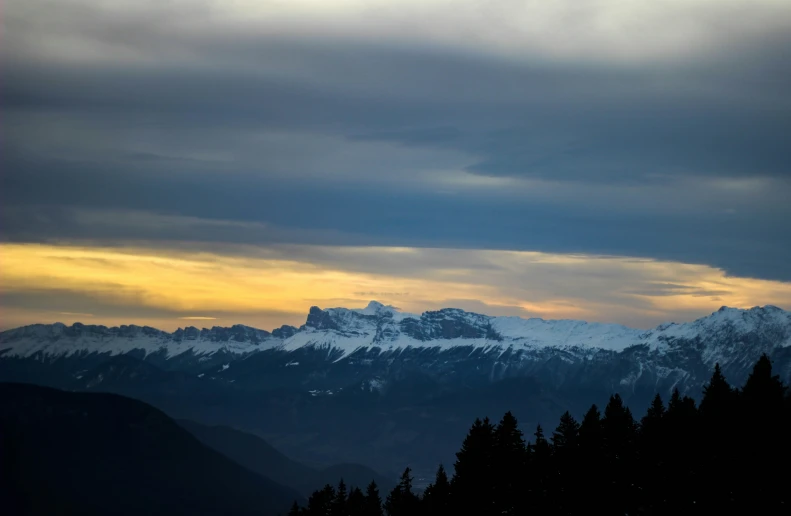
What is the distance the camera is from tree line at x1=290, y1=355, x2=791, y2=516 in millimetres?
105062

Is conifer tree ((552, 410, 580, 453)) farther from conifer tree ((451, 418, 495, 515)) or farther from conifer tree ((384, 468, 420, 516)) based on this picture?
conifer tree ((384, 468, 420, 516))

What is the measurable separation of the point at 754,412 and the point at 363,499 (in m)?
50.6

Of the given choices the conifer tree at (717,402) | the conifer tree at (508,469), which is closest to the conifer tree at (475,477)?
the conifer tree at (508,469)

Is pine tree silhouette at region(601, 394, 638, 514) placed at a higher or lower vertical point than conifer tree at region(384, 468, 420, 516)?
higher

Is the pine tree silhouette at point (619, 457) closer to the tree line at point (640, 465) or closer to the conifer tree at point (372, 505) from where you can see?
the tree line at point (640, 465)

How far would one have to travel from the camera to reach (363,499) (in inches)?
5369

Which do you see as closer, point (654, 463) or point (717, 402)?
point (654, 463)

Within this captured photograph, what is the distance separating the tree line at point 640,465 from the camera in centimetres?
10506

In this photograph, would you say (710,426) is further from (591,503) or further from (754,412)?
(591,503)

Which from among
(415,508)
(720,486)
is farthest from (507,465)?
(720,486)

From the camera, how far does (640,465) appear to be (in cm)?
12044

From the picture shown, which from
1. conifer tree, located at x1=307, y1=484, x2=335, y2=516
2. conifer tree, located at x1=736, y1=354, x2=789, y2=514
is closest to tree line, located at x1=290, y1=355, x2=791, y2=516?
conifer tree, located at x1=736, y1=354, x2=789, y2=514

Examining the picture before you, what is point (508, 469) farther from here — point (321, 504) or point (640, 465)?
point (321, 504)

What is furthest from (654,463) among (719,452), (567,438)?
(567,438)
